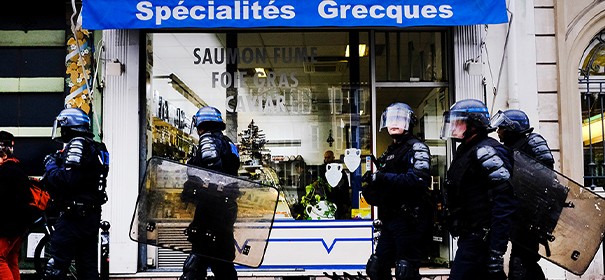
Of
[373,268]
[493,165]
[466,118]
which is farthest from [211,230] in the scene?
[493,165]

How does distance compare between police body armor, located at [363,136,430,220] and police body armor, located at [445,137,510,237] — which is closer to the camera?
police body armor, located at [445,137,510,237]

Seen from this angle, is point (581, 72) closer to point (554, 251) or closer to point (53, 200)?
point (554, 251)

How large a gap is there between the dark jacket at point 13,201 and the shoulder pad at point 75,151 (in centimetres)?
91

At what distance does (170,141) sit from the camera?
9.91 m

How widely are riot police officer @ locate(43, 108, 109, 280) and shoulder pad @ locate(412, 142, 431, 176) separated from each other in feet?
9.93

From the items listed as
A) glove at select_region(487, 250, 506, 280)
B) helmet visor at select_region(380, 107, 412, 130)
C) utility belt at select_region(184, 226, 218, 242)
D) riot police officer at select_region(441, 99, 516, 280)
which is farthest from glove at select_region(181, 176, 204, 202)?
glove at select_region(487, 250, 506, 280)

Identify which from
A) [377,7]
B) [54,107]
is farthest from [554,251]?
[54,107]

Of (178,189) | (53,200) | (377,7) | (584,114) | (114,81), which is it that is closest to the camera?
(178,189)

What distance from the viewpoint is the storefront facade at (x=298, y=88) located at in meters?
9.45

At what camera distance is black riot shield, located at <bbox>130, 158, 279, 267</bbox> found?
21.4 feet

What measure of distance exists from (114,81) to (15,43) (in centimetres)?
156

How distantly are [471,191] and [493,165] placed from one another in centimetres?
33

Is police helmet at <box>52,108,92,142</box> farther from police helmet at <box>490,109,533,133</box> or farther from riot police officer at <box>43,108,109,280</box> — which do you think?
police helmet at <box>490,109,533,133</box>

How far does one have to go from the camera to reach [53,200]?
23.0ft
